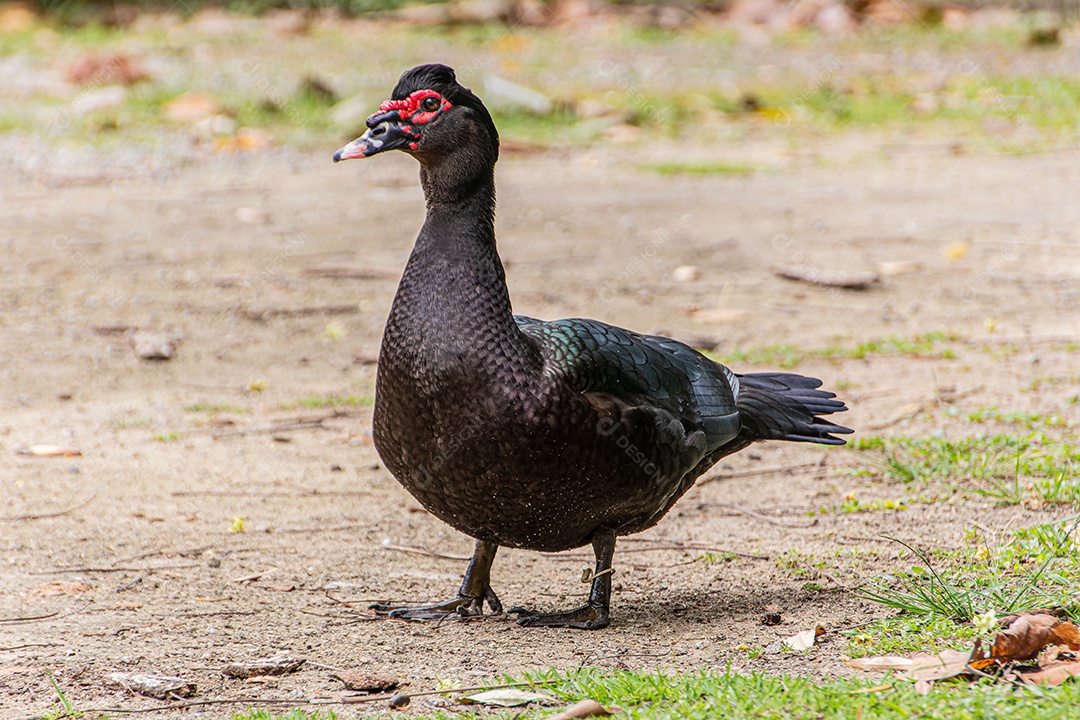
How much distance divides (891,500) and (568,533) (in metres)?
1.49

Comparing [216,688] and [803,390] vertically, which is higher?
[803,390]

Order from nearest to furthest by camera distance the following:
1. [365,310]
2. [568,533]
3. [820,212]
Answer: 1. [568,533]
2. [365,310]
3. [820,212]

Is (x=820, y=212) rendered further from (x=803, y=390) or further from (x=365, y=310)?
(x=803, y=390)

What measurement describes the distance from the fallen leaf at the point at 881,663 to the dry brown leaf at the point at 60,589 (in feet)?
7.33

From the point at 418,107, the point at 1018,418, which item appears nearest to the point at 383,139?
the point at 418,107

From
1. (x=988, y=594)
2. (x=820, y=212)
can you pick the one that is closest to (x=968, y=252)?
(x=820, y=212)

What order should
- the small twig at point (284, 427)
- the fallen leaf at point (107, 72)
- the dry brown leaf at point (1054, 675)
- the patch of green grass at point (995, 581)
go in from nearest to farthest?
1. the dry brown leaf at point (1054, 675)
2. the patch of green grass at point (995, 581)
3. the small twig at point (284, 427)
4. the fallen leaf at point (107, 72)

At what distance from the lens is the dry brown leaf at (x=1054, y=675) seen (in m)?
2.73

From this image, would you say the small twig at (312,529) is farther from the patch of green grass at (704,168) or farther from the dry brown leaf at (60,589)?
the patch of green grass at (704,168)

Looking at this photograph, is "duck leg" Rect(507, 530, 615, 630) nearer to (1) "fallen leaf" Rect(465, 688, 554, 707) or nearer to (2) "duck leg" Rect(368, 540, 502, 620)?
(2) "duck leg" Rect(368, 540, 502, 620)

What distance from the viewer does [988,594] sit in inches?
127

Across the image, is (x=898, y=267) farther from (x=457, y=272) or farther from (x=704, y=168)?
(x=457, y=272)

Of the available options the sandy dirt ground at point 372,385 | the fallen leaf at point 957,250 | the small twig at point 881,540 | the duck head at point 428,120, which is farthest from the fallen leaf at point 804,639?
the fallen leaf at point 957,250

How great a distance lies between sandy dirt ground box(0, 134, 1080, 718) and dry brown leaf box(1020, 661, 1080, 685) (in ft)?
1.55
